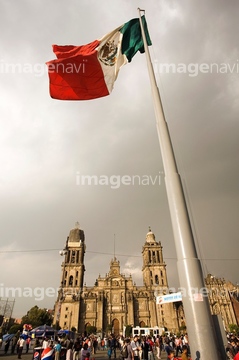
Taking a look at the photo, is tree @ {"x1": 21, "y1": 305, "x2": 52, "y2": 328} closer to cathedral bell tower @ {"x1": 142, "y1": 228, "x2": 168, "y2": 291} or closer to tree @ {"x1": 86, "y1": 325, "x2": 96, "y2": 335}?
tree @ {"x1": 86, "y1": 325, "x2": 96, "y2": 335}

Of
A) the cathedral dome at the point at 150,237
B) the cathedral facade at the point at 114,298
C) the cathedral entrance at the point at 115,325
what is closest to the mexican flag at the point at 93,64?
the cathedral facade at the point at 114,298

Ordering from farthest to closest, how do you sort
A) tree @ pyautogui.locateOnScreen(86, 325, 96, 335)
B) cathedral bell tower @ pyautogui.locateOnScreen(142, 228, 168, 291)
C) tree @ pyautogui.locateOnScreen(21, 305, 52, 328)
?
cathedral bell tower @ pyautogui.locateOnScreen(142, 228, 168, 291), tree @ pyautogui.locateOnScreen(21, 305, 52, 328), tree @ pyautogui.locateOnScreen(86, 325, 96, 335)

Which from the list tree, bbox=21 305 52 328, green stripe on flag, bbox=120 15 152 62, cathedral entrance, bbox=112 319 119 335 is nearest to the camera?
green stripe on flag, bbox=120 15 152 62

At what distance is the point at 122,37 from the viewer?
8.71 metres

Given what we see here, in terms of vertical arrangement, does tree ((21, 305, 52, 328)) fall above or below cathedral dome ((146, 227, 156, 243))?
below

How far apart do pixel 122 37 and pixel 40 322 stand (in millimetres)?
70802

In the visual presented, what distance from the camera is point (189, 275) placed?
12.1 ft

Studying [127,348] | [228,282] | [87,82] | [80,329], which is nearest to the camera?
[87,82]

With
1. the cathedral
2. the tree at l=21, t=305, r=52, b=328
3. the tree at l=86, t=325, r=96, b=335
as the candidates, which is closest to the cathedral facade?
the cathedral

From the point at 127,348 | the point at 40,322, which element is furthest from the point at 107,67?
the point at 40,322

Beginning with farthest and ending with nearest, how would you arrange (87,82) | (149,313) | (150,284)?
(150,284) → (149,313) → (87,82)

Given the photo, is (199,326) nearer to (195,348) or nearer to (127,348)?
(195,348)

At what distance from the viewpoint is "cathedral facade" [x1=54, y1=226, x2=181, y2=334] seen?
189 ft

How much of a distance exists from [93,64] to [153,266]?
221ft
